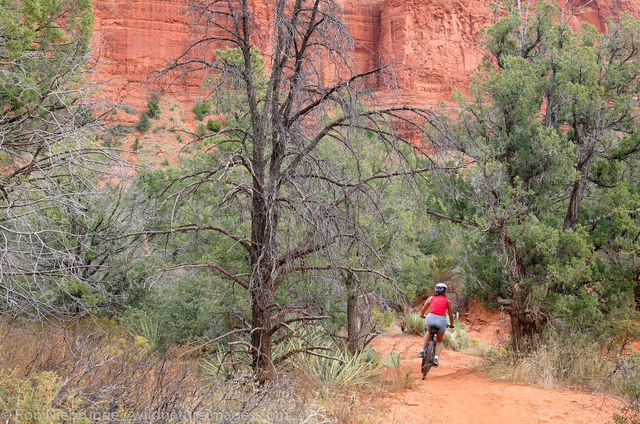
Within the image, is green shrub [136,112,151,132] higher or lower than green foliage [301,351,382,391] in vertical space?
higher

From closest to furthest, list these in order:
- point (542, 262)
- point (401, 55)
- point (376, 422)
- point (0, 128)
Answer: point (376, 422) < point (0, 128) < point (542, 262) < point (401, 55)

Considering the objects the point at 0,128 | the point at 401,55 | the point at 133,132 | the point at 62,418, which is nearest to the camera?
the point at 62,418

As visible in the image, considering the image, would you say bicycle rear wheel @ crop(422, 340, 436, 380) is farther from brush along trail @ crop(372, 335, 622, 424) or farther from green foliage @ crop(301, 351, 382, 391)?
green foliage @ crop(301, 351, 382, 391)

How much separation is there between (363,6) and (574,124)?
57.2 meters

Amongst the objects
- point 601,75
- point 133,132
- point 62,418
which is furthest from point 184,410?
point 133,132

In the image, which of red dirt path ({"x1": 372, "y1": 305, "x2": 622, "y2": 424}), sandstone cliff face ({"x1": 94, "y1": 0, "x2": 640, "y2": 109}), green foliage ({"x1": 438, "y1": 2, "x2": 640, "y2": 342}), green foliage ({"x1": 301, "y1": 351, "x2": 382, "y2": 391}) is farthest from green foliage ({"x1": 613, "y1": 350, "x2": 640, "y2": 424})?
sandstone cliff face ({"x1": 94, "y1": 0, "x2": 640, "y2": 109})

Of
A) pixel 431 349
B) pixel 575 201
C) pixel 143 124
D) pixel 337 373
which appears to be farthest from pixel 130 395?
pixel 143 124

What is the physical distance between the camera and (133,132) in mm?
46531

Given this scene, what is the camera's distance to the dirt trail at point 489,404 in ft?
22.6

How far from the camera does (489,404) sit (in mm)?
7562

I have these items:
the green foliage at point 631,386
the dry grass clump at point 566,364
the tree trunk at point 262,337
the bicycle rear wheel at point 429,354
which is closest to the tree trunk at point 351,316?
the bicycle rear wheel at point 429,354

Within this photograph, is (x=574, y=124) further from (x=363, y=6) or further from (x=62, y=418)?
(x=363, y=6)

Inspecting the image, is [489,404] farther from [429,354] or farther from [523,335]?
[523,335]

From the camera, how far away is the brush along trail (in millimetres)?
6891
